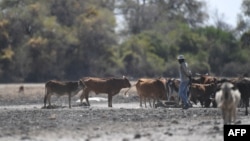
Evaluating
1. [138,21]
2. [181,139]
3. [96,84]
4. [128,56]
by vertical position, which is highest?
[138,21]

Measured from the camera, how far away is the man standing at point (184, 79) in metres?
27.0

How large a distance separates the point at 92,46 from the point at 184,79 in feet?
126

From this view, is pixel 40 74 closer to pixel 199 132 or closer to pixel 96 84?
pixel 96 84

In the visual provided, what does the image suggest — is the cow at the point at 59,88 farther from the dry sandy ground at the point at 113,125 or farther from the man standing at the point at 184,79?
the man standing at the point at 184,79

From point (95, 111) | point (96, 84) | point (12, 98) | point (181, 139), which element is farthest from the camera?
point (12, 98)

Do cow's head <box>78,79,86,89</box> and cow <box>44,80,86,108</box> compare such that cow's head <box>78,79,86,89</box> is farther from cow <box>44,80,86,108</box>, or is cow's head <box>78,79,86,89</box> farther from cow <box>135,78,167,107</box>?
cow <box>135,78,167,107</box>

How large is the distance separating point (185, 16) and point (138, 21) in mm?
7977

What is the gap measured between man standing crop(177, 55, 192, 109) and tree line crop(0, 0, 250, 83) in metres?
34.8

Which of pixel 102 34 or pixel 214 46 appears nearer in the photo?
pixel 102 34

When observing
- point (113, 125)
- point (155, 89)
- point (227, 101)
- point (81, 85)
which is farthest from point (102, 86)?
point (227, 101)

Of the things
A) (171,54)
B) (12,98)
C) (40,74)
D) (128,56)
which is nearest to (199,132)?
(12,98)

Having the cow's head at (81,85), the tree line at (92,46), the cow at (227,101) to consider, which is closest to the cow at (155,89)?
the cow's head at (81,85)

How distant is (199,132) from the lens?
17.8m

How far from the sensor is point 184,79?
27281 millimetres
